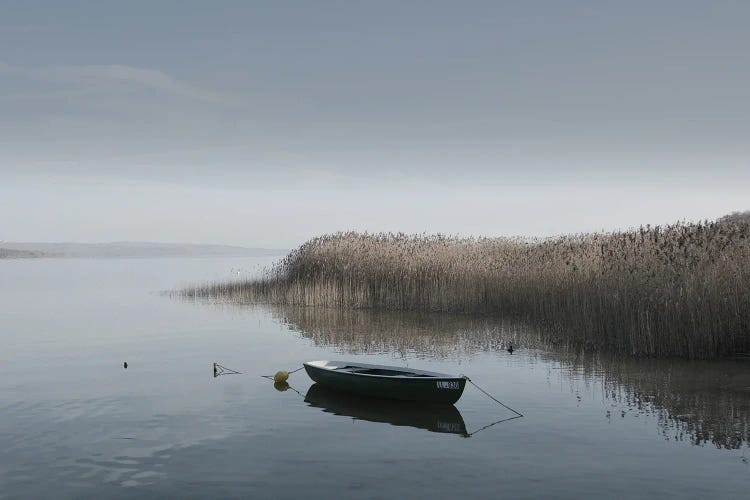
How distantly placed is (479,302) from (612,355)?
30.0ft

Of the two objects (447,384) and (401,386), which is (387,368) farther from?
(447,384)

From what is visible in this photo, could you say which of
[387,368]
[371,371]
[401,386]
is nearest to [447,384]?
[401,386]

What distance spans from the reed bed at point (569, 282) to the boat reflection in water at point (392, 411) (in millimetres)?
6925

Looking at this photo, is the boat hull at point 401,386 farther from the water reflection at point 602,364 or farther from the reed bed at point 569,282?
the reed bed at point 569,282

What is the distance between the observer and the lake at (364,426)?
30.8ft

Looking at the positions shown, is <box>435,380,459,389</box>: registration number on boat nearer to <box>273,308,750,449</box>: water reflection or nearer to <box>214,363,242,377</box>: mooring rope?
<box>273,308,750,449</box>: water reflection

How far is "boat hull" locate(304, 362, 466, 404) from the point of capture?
12.8 m

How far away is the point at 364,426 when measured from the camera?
480 inches

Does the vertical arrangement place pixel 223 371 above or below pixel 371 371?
below

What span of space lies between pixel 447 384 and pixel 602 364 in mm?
5581

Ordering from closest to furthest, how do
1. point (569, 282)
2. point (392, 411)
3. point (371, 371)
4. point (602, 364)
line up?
1. point (392, 411)
2. point (371, 371)
3. point (602, 364)
4. point (569, 282)

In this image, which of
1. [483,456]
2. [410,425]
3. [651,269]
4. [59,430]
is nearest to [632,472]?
[483,456]

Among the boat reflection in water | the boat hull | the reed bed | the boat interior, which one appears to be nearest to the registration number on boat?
the boat hull

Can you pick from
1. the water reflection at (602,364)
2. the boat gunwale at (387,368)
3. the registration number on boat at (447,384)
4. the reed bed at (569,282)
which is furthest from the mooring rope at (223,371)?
the reed bed at (569,282)
